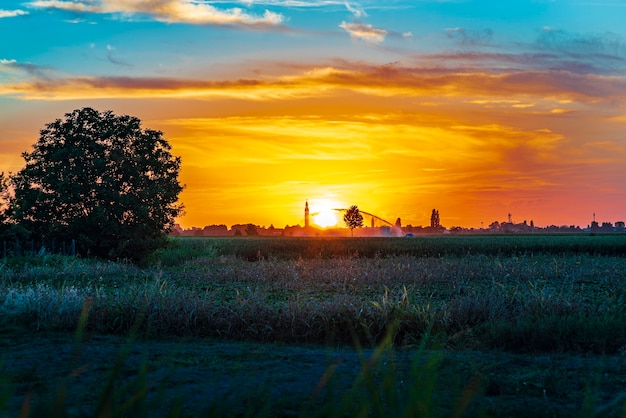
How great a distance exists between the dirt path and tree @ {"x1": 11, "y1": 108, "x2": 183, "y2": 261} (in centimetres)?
2464

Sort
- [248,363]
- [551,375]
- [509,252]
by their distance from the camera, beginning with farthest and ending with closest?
[509,252] → [248,363] → [551,375]

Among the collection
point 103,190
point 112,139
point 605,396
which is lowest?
point 605,396

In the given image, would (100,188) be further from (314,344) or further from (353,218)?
(353,218)

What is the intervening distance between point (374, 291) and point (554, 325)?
7662mm

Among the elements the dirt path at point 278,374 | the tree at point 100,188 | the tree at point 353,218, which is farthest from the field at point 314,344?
the tree at point 353,218

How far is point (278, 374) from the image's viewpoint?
8961 mm

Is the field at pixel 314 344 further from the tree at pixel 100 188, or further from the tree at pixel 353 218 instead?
the tree at pixel 353 218

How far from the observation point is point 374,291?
62.7ft

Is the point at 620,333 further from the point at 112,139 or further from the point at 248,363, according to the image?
the point at 112,139

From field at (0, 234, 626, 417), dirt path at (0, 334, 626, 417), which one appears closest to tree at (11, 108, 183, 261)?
field at (0, 234, 626, 417)

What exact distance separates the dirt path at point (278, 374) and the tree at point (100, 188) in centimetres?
2464

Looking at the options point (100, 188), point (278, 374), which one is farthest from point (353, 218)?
point (278, 374)

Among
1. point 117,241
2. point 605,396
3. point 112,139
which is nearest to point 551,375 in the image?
point 605,396

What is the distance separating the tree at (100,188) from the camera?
36.1m
